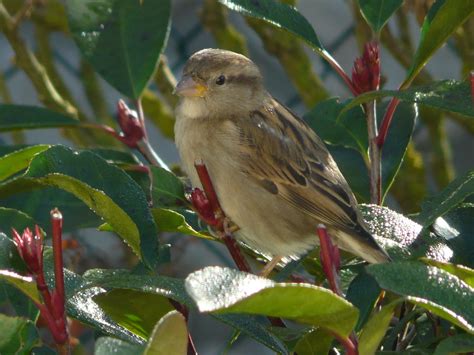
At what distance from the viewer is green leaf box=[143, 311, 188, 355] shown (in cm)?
93

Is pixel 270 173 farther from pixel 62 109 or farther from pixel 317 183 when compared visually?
pixel 62 109

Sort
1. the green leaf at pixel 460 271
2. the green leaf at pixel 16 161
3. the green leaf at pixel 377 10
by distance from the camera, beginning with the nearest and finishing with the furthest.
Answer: the green leaf at pixel 460 271 < the green leaf at pixel 16 161 < the green leaf at pixel 377 10

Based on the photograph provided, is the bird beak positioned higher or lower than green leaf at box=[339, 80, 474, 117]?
lower

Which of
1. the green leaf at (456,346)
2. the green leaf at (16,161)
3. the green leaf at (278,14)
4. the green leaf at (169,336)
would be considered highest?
the green leaf at (278,14)

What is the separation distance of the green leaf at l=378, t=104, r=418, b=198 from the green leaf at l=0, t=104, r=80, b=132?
20.1 inches

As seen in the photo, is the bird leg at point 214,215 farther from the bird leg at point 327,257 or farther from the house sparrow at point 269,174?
the house sparrow at point 269,174

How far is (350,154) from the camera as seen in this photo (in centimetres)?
181

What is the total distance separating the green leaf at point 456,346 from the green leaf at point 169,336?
0.25m

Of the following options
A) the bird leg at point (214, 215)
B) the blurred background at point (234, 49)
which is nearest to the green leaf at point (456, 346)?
the bird leg at point (214, 215)

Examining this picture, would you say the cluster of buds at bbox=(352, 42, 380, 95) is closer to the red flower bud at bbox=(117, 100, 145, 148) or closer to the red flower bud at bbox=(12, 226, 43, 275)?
the red flower bud at bbox=(117, 100, 145, 148)

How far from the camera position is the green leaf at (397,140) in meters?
1.67

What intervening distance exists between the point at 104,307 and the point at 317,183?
2.49ft

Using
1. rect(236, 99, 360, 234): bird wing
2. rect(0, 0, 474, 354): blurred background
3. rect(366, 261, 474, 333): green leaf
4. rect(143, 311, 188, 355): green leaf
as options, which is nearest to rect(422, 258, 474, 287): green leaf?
rect(366, 261, 474, 333): green leaf

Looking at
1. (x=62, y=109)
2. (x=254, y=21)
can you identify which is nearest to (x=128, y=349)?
(x=62, y=109)
